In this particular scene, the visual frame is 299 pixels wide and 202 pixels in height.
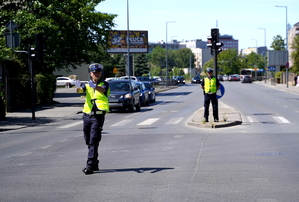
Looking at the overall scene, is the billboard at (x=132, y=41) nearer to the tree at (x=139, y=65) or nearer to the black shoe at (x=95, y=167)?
the tree at (x=139, y=65)

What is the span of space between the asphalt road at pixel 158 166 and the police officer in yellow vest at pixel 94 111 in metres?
0.38

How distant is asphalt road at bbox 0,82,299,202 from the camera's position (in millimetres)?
6918

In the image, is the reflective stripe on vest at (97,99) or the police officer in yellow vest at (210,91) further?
the police officer in yellow vest at (210,91)

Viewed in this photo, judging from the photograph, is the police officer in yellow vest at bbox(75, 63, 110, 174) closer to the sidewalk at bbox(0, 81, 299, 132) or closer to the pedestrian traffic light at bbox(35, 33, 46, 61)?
the sidewalk at bbox(0, 81, 299, 132)

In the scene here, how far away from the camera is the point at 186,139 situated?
533 inches

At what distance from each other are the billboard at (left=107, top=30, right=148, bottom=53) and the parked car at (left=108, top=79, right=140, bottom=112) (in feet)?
133

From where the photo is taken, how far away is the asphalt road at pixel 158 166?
22.7ft

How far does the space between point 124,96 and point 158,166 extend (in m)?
16.1

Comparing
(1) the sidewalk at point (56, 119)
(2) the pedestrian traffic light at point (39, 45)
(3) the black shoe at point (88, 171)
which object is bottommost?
(1) the sidewalk at point (56, 119)

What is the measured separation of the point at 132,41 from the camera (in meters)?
68.1

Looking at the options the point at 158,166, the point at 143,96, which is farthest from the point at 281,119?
the point at 143,96

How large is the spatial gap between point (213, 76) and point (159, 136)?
4086mm

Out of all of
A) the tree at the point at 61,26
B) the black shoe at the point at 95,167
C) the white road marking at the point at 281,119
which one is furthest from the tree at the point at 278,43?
the black shoe at the point at 95,167

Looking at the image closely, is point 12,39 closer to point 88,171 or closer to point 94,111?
point 94,111
